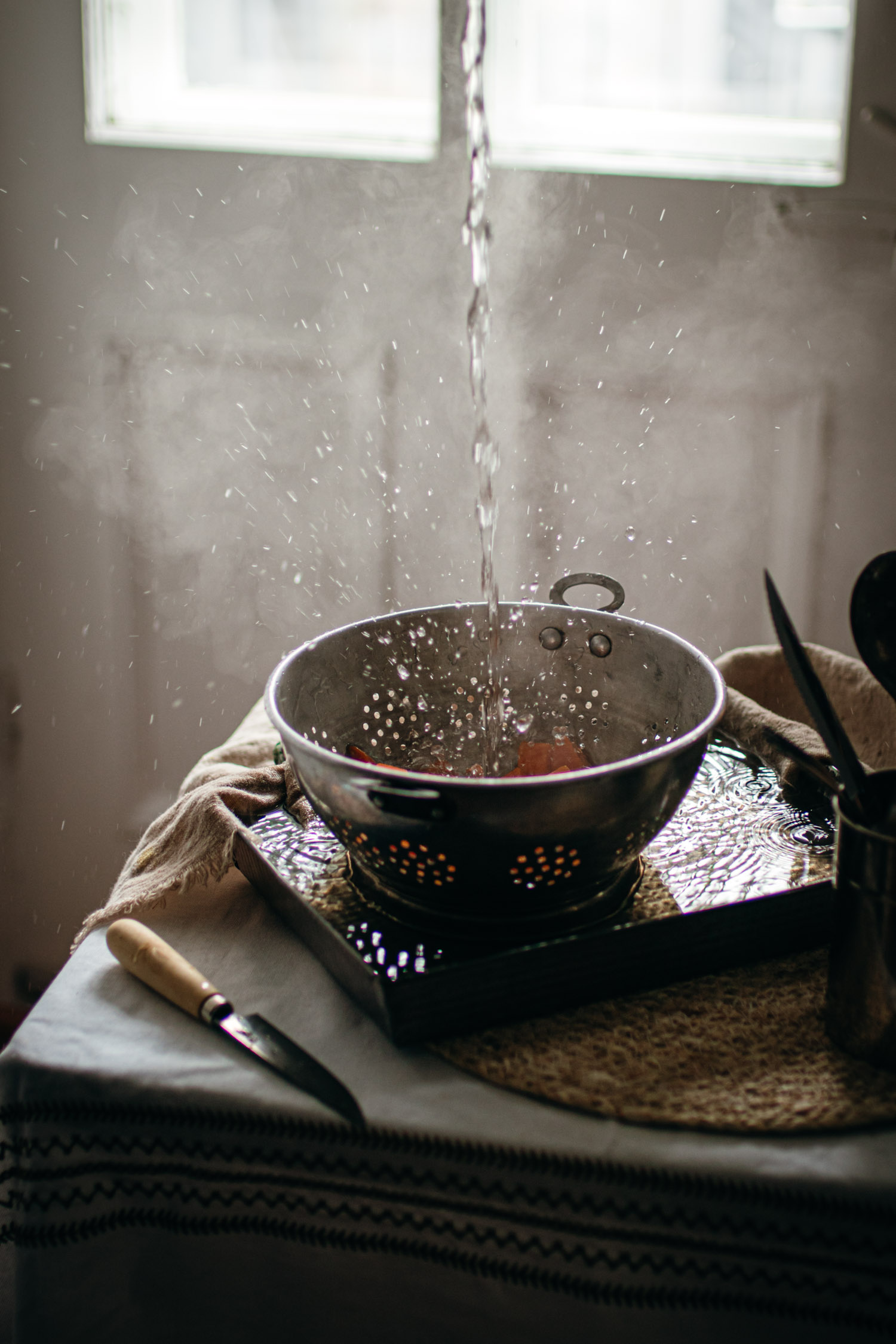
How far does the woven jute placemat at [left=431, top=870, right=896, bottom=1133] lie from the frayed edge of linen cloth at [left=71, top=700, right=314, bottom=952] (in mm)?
234

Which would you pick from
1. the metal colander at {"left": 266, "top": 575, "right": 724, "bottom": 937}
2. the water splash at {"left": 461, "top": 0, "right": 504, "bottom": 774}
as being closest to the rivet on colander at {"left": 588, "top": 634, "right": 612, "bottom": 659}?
the metal colander at {"left": 266, "top": 575, "right": 724, "bottom": 937}

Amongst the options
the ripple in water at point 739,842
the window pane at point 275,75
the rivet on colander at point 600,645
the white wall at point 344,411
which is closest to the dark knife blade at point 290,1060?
the ripple in water at point 739,842

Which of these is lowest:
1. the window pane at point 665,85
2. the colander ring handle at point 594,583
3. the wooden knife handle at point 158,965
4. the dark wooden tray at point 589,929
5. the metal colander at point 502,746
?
the wooden knife handle at point 158,965

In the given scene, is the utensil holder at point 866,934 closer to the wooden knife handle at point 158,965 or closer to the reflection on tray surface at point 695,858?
the reflection on tray surface at point 695,858

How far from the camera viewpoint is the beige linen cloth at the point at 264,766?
2.31 feet

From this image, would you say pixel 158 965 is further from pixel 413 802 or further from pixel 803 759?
pixel 803 759

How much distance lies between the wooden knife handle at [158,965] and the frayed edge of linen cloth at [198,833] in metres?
0.04

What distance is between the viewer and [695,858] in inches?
26.0

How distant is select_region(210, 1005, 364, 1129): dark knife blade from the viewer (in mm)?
512

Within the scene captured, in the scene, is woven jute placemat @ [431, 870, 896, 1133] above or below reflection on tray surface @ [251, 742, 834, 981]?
below

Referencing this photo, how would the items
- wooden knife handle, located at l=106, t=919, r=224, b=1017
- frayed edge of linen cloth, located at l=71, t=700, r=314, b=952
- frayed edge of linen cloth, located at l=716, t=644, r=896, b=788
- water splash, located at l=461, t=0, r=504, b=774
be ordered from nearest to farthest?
1. wooden knife handle, located at l=106, t=919, r=224, b=1017
2. frayed edge of linen cloth, located at l=71, t=700, r=314, b=952
3. frayed edge of linen cloth, located at l=716, t=644, r=896, b=788
4. water splash, located at l=461, t=0, r=504, b=774

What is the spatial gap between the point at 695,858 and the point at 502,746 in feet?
0.67

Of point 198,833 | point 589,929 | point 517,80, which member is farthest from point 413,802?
point 517,80

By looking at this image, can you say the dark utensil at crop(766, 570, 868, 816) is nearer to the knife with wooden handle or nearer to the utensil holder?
the utensil holder
